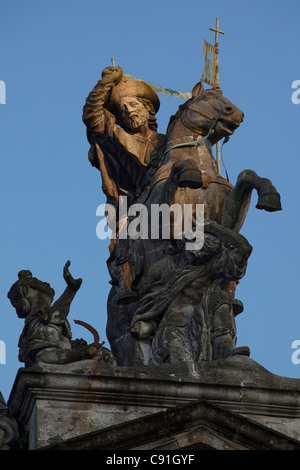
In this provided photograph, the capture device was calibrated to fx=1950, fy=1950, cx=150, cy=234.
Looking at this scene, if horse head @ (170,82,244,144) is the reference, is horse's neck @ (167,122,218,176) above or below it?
below

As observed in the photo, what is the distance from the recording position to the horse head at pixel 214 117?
35.4 metres

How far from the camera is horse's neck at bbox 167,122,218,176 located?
115 ft

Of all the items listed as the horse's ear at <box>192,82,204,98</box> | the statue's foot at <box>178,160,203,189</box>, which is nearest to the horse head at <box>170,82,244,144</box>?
the horse's ear at <box>192,82,204,98</box>

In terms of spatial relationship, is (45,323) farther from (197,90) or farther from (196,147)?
(197,90)

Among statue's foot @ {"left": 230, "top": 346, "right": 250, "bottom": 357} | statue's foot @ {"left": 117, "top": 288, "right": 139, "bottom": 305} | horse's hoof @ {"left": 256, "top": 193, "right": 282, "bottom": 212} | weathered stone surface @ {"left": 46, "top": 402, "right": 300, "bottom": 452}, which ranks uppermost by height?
horse's hoof @ {"left": 256, "top": 193, "right": 282, "bottom": 212}

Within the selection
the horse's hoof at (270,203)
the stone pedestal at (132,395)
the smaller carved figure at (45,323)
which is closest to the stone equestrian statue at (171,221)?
the horse's hoof at (270,203)

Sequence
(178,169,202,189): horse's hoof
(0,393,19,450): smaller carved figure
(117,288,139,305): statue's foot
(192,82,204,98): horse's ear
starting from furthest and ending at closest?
(192,82,204,98): horse's ear
(117,288,139,305): statue's foot
(178,169,202,189): horse's hoof
(0,393,19,450): smaller carved figure

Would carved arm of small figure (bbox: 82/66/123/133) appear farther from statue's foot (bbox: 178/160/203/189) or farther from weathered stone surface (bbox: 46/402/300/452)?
weathered stone surface (bbox: 46/402/300/452)

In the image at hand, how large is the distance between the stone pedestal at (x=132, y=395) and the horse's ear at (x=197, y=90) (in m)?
6.87

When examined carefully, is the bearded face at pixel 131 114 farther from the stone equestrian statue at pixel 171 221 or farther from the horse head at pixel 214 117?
the horse head at pixel 214 117

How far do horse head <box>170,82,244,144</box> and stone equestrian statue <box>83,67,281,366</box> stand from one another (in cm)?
2

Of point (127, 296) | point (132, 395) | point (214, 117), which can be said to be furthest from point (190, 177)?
point (132, 395)

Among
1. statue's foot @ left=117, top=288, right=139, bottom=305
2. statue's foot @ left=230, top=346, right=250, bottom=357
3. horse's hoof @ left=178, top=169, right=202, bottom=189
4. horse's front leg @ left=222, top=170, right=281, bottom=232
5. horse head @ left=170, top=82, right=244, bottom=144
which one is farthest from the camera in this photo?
horse head @ left=170, top=82, right=244, bottom=144

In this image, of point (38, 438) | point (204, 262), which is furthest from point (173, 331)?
point (38, 438)
